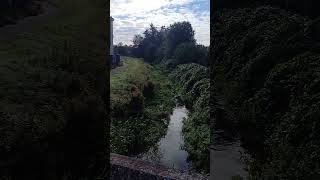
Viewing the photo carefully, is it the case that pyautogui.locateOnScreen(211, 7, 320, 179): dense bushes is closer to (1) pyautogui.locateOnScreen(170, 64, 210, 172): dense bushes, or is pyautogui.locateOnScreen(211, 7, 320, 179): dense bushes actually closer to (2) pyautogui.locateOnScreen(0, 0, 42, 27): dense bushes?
(1) pyautogui.locateOnScreen(170, 64, 210, 172): dense bushes

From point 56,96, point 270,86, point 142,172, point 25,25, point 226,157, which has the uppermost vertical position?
point 25,25

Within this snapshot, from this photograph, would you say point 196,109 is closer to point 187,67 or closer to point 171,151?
point 171,151

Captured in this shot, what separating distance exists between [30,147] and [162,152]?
4004 millimetres

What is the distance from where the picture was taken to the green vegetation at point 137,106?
846 cm

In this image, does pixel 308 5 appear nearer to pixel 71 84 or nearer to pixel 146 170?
pixel 71 84

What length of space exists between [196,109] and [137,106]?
153 centimetres

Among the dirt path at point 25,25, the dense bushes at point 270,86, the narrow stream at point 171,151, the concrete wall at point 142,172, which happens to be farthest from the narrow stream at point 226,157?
the dirt path at point 25,25

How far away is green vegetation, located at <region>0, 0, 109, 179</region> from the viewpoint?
489 cm

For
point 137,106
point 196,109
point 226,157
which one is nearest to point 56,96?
point 226,157

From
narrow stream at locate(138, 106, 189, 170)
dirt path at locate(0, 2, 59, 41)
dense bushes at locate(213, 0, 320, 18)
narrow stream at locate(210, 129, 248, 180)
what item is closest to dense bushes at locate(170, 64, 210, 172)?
narrow stream at locate(138, 106, 189, 170)

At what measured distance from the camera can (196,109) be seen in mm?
9219

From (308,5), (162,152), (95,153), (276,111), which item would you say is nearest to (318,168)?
(276,111)

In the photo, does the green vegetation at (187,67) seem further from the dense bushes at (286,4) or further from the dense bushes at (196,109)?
the dense bushes at (286,4)

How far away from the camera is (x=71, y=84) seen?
5559 mm
